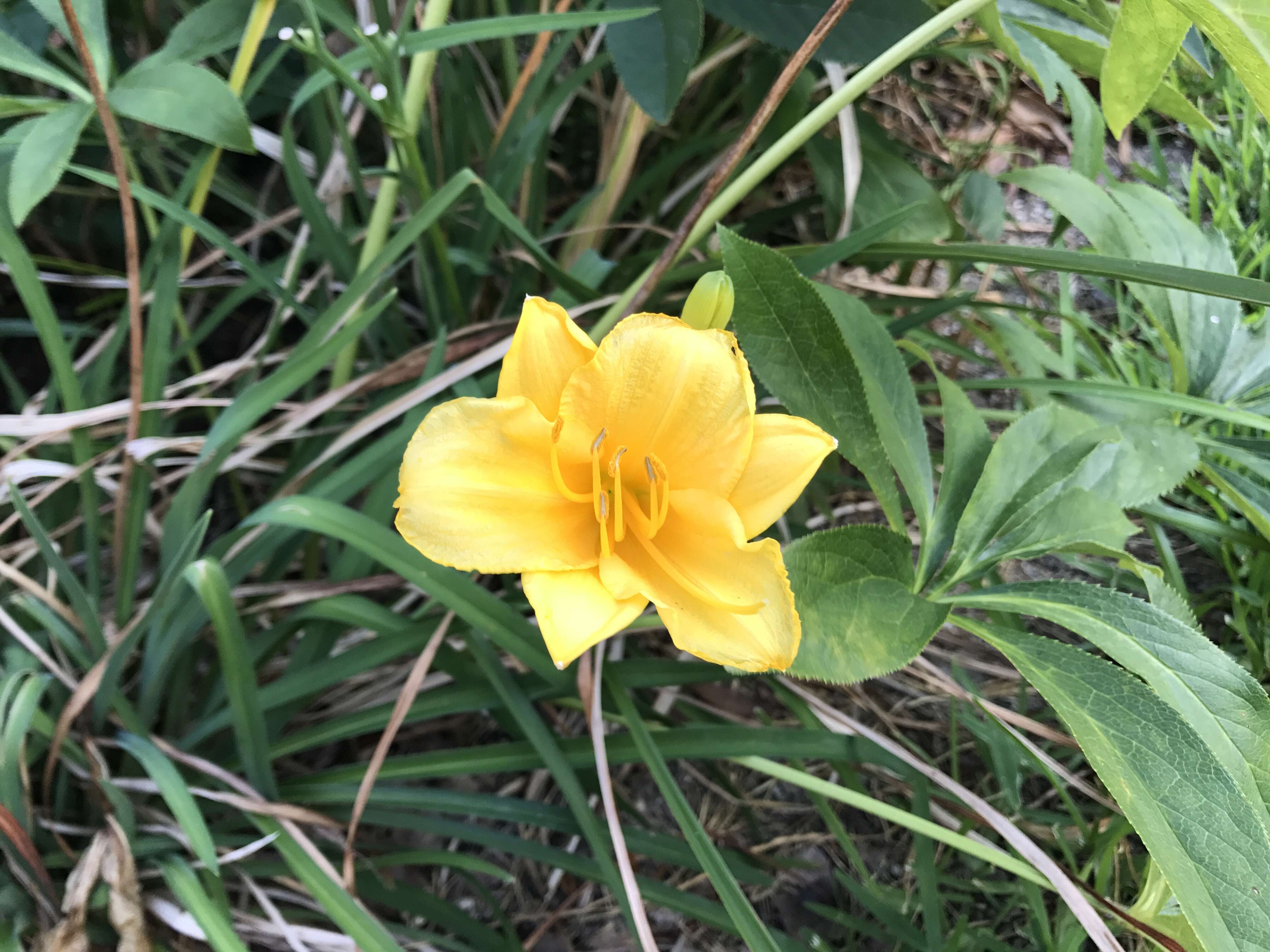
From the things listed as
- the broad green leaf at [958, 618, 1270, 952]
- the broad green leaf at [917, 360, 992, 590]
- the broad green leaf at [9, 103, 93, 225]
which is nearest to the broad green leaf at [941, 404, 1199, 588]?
the broad green leaf at [917, 360, 992, 590]

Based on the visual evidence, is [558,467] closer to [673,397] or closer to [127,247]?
[673,397]

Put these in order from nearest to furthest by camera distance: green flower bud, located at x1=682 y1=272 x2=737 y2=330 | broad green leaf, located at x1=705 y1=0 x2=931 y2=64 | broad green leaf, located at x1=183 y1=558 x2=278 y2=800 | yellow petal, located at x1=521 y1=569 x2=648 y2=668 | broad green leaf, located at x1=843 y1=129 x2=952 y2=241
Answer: yellow petal, located at x1=521 y1=569 x2=648 y2=668
green flower bud, located at x1=682 y1=272 x2=737 y2=330
broad green leaf, located at x1=183 y1=558 x2=278 y2=800
broad green leaf, located at x1=705 y1=0 x2=931 y2=64
broad green leaf, located at x1=843 y1=129 x2=952 y2=241

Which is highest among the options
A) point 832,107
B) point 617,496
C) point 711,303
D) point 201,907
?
point 832,107

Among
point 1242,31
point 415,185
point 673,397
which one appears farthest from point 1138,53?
point 415,185

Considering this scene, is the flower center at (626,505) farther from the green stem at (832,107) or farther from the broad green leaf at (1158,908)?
the broad green leaf at (1158,908)

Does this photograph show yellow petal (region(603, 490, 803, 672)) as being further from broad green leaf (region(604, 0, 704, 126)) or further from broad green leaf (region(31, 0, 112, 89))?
broad green leaf (region(31, 0, 112, 89))

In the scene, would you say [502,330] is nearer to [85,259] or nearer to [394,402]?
[394,402]

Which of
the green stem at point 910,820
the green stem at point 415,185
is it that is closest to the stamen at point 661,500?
the green stem at point 910,820
